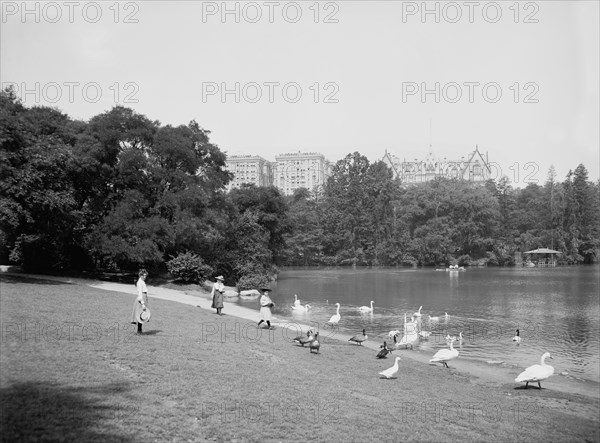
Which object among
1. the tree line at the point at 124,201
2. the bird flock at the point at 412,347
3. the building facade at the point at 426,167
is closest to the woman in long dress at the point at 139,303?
the bird flock at the point at 412,347

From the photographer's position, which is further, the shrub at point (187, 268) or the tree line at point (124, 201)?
the shrub at point (187, 268)

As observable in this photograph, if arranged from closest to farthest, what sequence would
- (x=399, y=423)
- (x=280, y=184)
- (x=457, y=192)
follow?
(x=399, y=423) → (x=457, y=192) → (x=280, y=184)

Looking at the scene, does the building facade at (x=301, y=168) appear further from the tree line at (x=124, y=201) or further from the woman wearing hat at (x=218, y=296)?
the woman wearing hat at (x=218, y=296)

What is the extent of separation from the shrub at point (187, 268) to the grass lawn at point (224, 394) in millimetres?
19008

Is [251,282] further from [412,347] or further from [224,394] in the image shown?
[224,394]

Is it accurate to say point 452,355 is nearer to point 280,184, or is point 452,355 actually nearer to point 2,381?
point 2,381

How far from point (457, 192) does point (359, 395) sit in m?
90.6

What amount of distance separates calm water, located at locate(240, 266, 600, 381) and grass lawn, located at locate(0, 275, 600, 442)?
6.24 m

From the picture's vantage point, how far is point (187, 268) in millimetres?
36000

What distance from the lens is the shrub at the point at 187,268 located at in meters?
35.8

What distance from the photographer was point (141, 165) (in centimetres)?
3409

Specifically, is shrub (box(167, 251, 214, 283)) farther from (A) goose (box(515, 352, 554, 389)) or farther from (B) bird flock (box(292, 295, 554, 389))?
(A) goose (box(515, 352, 554, 389))

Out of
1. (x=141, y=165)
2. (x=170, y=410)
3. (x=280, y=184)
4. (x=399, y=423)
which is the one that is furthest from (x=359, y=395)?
(x=280, y=184)

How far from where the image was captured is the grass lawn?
7.70m
